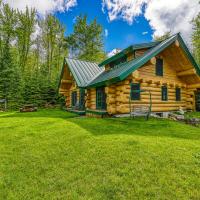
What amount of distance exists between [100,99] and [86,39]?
869 inches

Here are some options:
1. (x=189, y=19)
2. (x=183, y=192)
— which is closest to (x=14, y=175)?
(x=183, y=192)

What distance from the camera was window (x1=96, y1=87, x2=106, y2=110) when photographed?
45.2ft

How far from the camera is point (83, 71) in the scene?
1786 centimetres

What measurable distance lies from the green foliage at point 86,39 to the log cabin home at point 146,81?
15845mm

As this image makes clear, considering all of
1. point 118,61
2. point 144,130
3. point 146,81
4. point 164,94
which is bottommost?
point 144,130

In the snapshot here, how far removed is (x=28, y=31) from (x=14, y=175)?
31.5 metres

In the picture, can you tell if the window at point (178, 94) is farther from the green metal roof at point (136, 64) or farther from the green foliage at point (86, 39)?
the green foliage at point (86, 39)

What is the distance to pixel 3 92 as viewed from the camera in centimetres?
2219

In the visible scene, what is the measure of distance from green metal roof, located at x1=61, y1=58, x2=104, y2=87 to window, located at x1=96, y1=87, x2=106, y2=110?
1649 millimetres

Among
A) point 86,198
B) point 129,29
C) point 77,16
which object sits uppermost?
point 77,16

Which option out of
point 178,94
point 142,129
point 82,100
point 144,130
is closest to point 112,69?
point 82,100

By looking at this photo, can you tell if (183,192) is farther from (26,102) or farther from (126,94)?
(26,102)

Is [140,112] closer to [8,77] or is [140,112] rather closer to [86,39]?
[8,77]

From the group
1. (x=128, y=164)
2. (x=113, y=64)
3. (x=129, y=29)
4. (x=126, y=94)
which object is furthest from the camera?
(x=129, y=29)
